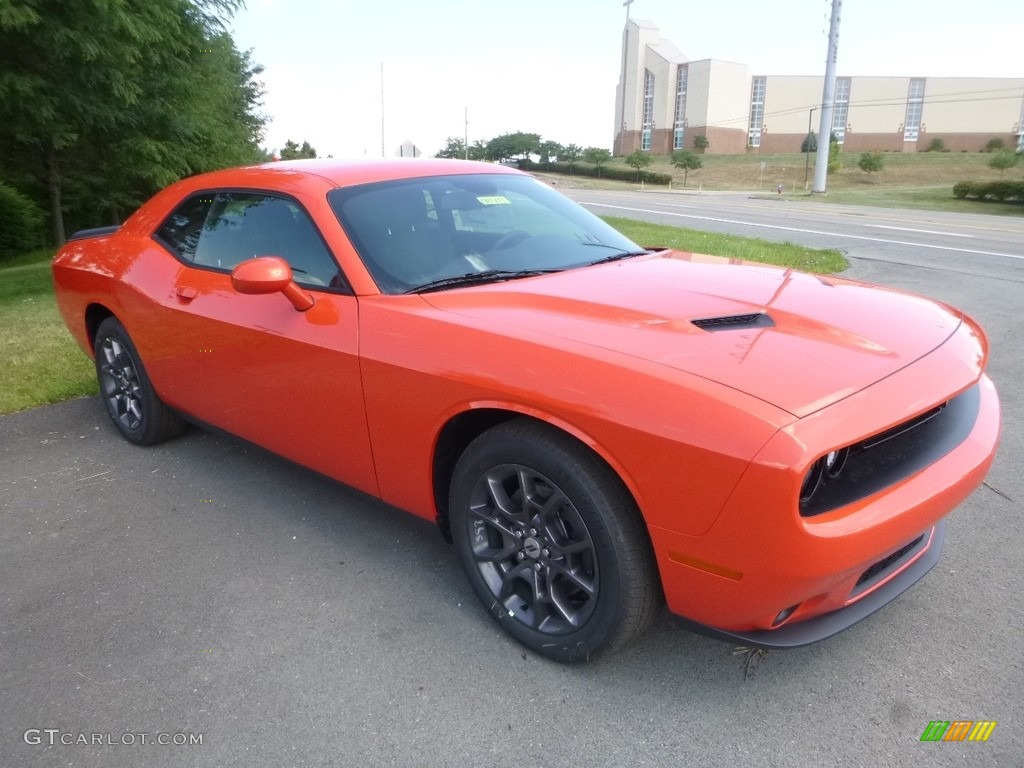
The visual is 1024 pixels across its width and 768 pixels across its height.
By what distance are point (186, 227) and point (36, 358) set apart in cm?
306

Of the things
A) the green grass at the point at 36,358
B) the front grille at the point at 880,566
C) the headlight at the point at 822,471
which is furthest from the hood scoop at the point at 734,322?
the green grass at the point at 36,358

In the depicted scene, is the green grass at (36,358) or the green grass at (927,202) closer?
the green grass at (36,358)

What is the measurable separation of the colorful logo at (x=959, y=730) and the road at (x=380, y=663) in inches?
1.0

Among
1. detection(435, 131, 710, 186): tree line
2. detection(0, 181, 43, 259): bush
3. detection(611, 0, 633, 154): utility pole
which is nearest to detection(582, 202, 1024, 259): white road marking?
detection(0, 181, 43, 259): bush

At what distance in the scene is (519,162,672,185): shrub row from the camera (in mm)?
60594

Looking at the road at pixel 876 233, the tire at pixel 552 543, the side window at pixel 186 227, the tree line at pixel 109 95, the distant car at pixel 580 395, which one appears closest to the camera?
the distant car at pixel 580 395

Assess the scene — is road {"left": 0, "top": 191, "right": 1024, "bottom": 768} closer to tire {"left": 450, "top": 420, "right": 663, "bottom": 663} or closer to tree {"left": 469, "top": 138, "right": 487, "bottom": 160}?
tire {"left": 450, "top": 420, "right": 663, "bottom": 663}

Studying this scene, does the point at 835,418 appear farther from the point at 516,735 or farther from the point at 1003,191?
the point at 1003,191

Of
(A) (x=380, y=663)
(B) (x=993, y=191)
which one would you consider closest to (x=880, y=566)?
(A) (x=380, y=663)

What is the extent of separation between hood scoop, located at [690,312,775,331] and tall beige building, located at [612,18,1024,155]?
284 feet

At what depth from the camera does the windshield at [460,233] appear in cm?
295

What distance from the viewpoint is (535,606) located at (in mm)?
2508

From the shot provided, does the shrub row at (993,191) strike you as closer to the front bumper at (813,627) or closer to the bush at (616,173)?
the bush at (616,173)

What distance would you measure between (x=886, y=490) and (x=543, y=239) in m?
1.81
